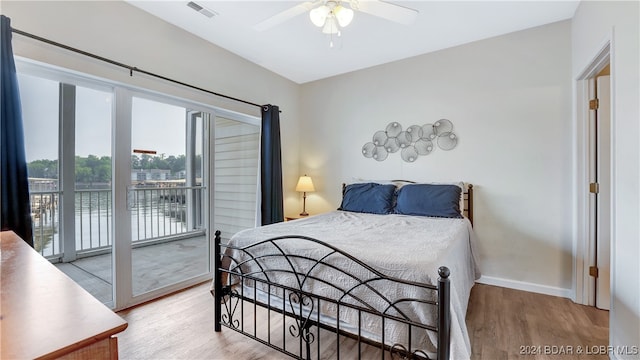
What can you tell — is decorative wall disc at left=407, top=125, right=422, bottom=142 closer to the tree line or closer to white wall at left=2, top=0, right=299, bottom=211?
white wall at left=2, top=0, right=299, bottom=211

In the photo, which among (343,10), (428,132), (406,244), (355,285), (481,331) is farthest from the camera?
(428,132)

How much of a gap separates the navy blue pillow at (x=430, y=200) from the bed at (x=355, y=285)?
8.5 inches

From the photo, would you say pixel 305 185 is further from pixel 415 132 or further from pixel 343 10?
pixel 343 10

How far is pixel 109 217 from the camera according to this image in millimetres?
2766

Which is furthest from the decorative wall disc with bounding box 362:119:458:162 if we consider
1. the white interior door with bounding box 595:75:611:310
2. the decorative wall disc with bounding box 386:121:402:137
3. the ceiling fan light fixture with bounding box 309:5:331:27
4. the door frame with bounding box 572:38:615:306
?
the ceiling fan light fixture with bounding box 309:5:331:27

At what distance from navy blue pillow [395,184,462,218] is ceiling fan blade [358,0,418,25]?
5.52 ft

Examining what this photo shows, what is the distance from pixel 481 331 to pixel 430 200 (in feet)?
4.02

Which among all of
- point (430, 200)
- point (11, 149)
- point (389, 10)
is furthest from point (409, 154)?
point (11, 149)

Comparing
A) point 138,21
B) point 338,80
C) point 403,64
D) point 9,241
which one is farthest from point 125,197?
point 403,64

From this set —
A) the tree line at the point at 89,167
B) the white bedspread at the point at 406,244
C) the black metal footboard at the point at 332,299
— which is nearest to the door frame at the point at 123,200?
the tree line at the point at 89,167

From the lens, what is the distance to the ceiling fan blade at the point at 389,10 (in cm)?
184

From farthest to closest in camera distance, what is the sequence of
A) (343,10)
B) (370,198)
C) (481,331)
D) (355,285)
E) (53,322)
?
1. (370,198)
2. (481,331)
3. (343,10)
4. (355,285)
5. (53,322)

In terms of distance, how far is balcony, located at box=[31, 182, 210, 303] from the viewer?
2602 mm

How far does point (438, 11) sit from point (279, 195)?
8.80ft
